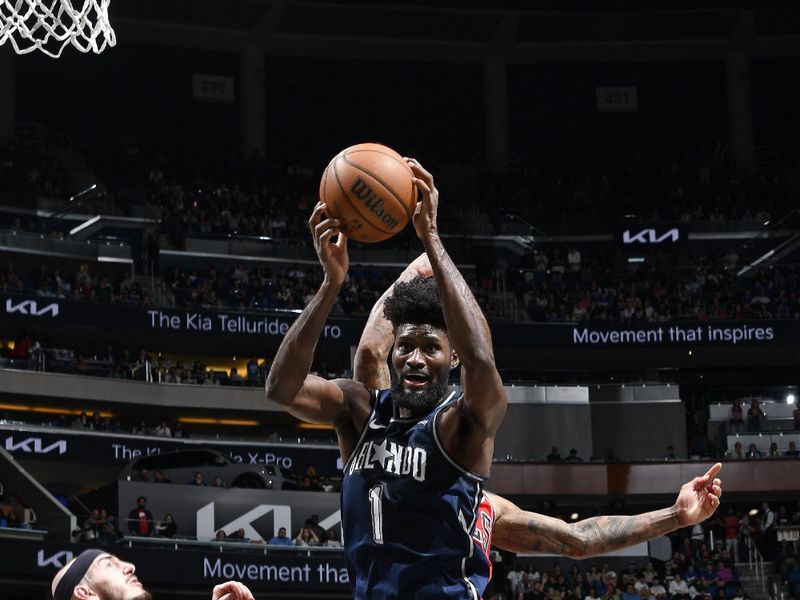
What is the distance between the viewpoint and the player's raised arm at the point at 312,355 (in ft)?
16.9

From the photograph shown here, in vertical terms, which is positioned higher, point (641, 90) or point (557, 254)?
point (641, 90)

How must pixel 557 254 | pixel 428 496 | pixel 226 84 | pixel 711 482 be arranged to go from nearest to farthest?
pixel 428 496, pixel 711 482, pixel 557 254, pixel 226 84

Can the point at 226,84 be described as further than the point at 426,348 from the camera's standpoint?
Yes

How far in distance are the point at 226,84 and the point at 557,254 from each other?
11.4 meters

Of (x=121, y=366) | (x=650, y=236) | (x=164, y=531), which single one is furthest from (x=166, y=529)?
(x=650, y=236)

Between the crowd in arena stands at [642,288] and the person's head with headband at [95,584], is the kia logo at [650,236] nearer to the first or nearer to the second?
the crowd in arena stands at [642,288]

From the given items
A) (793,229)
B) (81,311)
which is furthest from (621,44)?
(81,311)

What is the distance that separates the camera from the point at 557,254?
1371 inches

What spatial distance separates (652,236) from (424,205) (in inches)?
1199


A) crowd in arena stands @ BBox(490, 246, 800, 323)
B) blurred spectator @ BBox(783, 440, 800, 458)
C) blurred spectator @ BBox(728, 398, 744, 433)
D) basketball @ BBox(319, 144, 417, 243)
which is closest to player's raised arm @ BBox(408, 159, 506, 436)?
basketball @ BBox(319, 144, 417, 243)

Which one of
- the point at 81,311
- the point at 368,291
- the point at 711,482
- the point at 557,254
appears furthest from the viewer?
the point at 557,254

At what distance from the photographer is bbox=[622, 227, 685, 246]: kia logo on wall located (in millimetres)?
34875

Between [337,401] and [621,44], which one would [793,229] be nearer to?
[621,44]

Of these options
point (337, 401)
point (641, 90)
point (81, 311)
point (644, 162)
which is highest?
point (641, 90)
